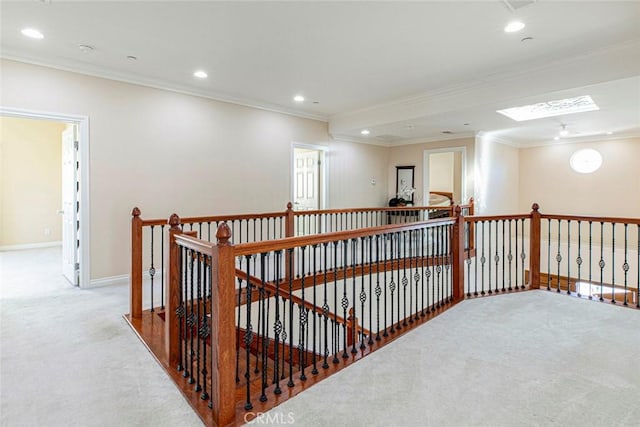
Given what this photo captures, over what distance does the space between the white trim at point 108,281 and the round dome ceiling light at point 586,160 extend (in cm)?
956

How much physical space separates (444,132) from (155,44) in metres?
5.59

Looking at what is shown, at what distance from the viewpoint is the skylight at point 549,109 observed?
16.7 ft

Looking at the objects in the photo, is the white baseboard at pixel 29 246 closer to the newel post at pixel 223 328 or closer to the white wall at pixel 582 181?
the newel post at pixel 223 328

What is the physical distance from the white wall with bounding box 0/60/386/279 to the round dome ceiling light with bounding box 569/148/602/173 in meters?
6.73

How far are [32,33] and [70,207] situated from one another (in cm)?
214

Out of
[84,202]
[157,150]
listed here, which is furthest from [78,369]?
[157,150]

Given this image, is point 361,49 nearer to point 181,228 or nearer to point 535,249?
point 181,228

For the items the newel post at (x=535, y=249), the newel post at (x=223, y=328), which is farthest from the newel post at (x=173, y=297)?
the newel post at (x=535, y=249)

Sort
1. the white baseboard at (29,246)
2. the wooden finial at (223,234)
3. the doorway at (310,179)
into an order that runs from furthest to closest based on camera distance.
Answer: the doorway at (310,179) < the white baseboard at (29,246) < the wooden finial at (223,234)

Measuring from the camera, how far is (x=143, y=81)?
14.9 feet

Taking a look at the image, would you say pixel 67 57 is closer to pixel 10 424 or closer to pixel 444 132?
pixel 10 424

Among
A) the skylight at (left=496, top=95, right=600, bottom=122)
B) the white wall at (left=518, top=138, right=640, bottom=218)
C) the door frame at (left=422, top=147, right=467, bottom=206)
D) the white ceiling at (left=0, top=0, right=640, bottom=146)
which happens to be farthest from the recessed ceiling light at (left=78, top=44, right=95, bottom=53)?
the white wall at (left=518, top=138, right=640, bottom=218)

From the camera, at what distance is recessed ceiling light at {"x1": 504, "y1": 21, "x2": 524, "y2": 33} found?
10.2ft

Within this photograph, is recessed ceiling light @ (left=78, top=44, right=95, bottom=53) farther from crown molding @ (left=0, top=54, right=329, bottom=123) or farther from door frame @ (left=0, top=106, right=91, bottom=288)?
door frame @ (left=0, top=106, right=91, bottom=288)
